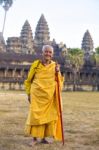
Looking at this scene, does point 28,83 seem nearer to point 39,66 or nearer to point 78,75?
point 39,66

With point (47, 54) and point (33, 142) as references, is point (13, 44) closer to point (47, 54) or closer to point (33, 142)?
point (47, 54)

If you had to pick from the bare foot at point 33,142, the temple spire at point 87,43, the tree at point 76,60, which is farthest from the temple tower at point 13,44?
the bare foot at point 33,142

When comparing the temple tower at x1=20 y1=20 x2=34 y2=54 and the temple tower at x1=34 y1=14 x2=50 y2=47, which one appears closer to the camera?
the temple tower at x1=20 y1=20 x2=34 y2=54

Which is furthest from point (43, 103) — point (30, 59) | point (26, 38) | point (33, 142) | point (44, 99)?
point (26, 38)

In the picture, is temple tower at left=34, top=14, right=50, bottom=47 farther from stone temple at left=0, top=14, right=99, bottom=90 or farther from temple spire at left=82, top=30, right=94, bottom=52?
temple spire at left=82, top=30, right=94, bottom=52

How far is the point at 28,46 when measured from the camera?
226 feet

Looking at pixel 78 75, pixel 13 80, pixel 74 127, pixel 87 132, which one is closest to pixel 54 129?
pixel 87 132

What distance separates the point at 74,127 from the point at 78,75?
147 feet

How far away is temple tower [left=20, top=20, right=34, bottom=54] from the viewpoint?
6788 centimetres

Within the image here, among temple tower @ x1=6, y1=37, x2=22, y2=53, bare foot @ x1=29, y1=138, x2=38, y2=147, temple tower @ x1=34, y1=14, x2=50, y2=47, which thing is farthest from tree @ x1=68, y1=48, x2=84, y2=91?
bare foot @ x1=29, y1=138, x2=38, y2=147

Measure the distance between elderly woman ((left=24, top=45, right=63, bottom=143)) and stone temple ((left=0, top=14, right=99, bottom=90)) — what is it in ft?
116

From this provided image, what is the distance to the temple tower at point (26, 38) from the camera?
6788cm

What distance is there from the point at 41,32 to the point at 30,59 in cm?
2162

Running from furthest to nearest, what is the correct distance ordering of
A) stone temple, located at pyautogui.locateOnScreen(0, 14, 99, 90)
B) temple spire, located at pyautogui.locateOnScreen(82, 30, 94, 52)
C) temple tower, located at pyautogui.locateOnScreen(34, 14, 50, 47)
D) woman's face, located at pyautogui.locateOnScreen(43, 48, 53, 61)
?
1. temple spire, located at pyautogui.locateOnScreen(82, 30, 94, 52)
2. temple tower, located at pyautogui.locateOnScreen(34, 14, 50, 47)
3. stone temple, located at pyautogui.locateOnScreen(0, 14, 99, 90)
4. woman's face, located at pyautogui.locateOnScreen(43, 48, 53, 61)
